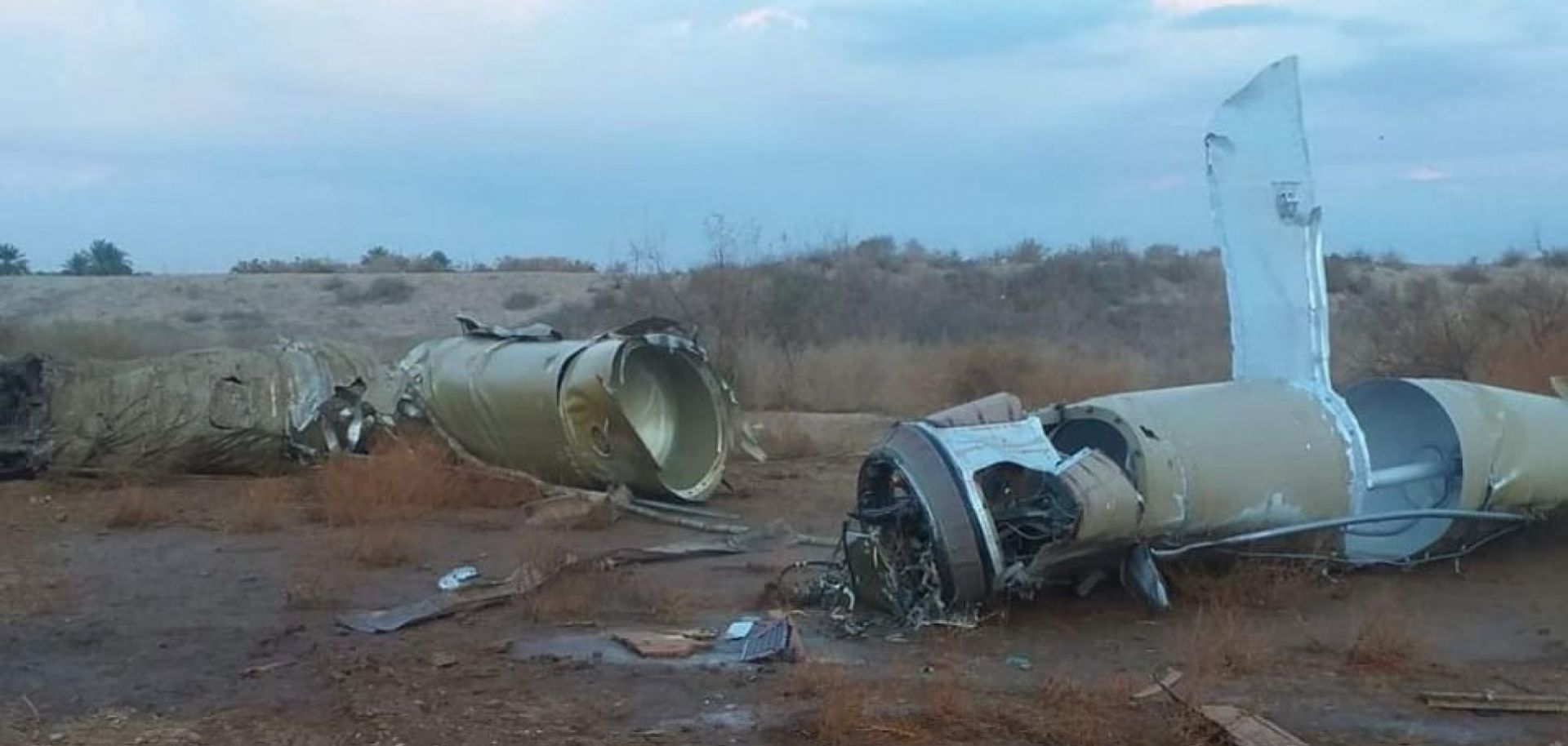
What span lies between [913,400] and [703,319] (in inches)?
260

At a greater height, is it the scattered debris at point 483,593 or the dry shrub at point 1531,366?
the dry shrub at point 1531,366

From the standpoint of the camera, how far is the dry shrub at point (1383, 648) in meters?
8.95

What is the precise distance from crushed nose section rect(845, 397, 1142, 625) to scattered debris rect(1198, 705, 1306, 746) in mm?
2020

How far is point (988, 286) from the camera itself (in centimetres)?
4466

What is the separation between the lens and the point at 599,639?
384 inches

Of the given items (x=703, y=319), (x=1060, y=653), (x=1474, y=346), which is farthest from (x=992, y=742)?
(x=703, y=319)

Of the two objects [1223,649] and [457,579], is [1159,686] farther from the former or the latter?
[457,579]

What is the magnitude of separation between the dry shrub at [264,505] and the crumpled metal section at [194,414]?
0.54 m

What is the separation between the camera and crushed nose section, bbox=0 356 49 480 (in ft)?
54.2

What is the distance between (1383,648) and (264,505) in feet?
30.2

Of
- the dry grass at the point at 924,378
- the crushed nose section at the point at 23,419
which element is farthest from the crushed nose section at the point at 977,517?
the dry grass at the point at 924,378

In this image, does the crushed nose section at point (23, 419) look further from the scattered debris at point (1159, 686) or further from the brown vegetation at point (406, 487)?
the scattered debris at point (1159, 686)

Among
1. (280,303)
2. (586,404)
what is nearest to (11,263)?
(280,303)

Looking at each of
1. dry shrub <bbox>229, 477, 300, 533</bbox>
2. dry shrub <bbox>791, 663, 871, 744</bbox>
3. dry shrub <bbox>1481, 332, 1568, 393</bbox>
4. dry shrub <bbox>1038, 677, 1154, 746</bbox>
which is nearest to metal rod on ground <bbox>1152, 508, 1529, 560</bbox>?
dry shrub <bbox>1038, 677, 1154, 746</bbox>
